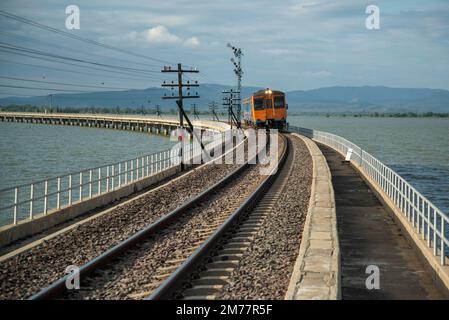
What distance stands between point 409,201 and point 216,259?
204 inches

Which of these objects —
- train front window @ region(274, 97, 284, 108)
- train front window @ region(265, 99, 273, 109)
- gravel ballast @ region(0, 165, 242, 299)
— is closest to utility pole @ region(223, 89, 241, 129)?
train front window @ region(265, 99, 273, 109)

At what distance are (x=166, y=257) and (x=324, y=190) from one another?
32.3 ft

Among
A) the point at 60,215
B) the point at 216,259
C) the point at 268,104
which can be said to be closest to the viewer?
the point at 216,259

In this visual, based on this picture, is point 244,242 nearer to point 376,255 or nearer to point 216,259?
point 216,259

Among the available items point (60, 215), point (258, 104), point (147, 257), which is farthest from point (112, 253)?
point (258, 104)

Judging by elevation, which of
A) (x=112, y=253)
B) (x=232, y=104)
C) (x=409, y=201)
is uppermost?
(x=232, y=104)

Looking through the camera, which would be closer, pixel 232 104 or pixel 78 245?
pixel 78 245

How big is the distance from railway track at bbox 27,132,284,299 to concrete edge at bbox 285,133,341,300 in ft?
7.41

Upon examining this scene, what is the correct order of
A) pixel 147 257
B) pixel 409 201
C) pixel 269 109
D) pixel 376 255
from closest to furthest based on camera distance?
pixel 147 257
pixel 376 255
pixel 409 201
pixel 269 109

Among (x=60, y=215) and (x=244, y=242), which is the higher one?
(x=60, y=215)

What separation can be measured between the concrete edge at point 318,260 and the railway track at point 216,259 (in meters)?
1.24

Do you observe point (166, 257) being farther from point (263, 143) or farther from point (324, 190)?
point (263, 143)

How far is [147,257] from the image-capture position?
11836 mm

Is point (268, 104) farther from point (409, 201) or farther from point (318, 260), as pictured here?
point (318, 260)
